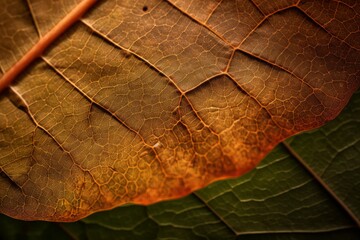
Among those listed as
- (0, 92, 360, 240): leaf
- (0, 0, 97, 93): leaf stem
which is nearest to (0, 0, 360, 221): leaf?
(0, 0, 97, 93): leaf stem

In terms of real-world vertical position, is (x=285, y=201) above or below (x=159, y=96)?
below

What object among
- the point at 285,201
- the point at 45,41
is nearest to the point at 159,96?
the point at 45,41

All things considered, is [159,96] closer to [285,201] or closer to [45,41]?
[45,41]

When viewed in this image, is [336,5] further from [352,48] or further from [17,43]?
[17,43]

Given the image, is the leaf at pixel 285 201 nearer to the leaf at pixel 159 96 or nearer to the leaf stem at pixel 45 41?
the leaf at pixel 159 96

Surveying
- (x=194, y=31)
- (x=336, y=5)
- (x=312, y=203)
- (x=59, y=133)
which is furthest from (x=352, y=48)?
(x=59, y=133)

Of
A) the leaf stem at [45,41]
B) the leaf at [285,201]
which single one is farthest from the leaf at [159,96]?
the leaf at [285,201]

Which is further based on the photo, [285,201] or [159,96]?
[285,201]

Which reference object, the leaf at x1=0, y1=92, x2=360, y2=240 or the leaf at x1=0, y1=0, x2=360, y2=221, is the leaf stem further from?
the leaf at x1=0, y1=92, x2=360, y2=240
